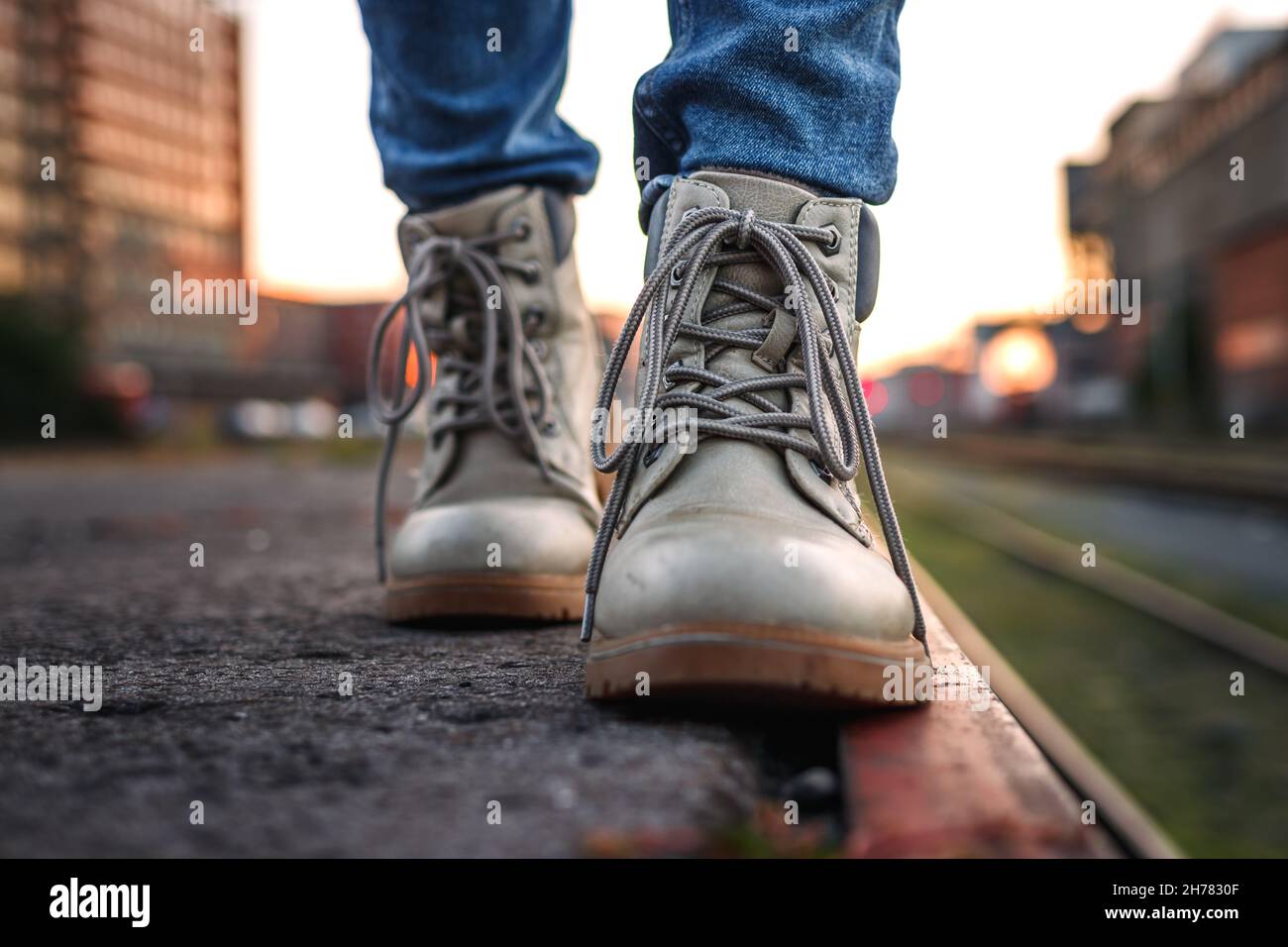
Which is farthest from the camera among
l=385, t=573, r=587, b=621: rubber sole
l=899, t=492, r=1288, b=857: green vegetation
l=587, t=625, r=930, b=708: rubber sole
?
l=899, t=492, r=1288, b=857: green vegetation

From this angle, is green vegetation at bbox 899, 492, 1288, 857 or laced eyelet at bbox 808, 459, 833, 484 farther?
green vegetation at bbox 899, 492, 1288, 857

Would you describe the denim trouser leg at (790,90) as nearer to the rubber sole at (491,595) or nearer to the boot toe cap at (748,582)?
the boot toe cap at (748,582)

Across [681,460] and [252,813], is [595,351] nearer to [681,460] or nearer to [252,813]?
[681,460]

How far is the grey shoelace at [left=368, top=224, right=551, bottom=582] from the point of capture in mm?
1581

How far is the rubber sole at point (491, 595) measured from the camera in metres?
1.48

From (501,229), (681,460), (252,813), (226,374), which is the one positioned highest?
(226,374)

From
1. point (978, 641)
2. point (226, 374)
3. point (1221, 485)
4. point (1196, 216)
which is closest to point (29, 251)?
point (226, 374)

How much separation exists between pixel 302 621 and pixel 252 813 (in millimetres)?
882

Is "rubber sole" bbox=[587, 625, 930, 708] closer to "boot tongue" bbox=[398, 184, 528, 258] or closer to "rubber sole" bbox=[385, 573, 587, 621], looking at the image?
"rubber sole" bbox=[385, 573, 587, 621]

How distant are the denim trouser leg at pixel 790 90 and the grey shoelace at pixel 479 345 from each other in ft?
1.34

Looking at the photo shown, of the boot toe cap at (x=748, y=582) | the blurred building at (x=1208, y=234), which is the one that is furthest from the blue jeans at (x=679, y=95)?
the blurred building at (x=1208, y=234)

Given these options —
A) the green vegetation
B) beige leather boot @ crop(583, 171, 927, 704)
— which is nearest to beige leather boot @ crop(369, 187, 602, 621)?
beige leather boot @ crop(583, 171, 927, 704)

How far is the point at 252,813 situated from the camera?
0.77m

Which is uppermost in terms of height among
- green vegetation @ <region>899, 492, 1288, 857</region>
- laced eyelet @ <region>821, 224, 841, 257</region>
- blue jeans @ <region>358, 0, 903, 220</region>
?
blue jeans @ <region>358, 0, 903, 220</region>
